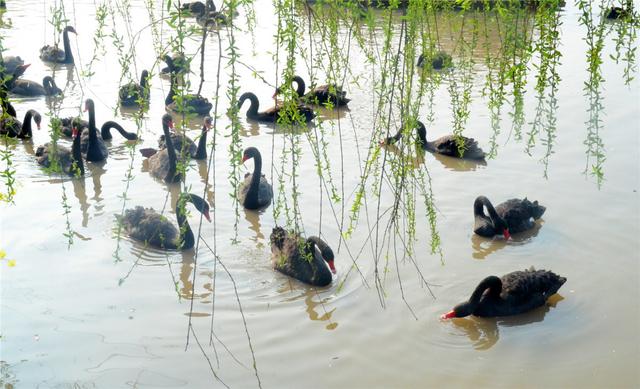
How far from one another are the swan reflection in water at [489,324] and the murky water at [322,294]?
0.02m

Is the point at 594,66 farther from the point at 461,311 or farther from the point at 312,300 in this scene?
the point at 312,300

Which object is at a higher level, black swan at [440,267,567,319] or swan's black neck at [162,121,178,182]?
swan's black neck at [162,121,178,182]

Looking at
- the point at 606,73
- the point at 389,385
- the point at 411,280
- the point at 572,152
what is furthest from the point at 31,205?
the point at 606,73

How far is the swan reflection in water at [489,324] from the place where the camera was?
20.7 feet

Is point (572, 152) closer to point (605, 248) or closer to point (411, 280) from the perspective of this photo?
point (605, 248)

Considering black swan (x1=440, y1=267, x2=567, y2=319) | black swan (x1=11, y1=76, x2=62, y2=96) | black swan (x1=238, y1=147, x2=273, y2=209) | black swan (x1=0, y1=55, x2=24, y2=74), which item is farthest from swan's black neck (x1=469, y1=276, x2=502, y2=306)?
black swan (x1=0, y1=55, x2=24, y2=74)

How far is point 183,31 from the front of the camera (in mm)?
3018

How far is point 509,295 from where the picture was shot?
21.7ft

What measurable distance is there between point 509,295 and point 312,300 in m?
1.57

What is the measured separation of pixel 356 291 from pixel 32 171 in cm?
468

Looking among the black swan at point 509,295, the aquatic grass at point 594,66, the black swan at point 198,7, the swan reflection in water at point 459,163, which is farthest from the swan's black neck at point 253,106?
the aquatic grass at point 594,66

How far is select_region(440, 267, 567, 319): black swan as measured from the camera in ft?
21.2

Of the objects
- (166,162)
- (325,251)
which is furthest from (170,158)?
(325,251)

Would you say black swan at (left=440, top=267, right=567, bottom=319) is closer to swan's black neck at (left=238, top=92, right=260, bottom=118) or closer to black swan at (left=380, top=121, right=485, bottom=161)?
black swan at (left=380, top=121, right=485, bottom=161)
